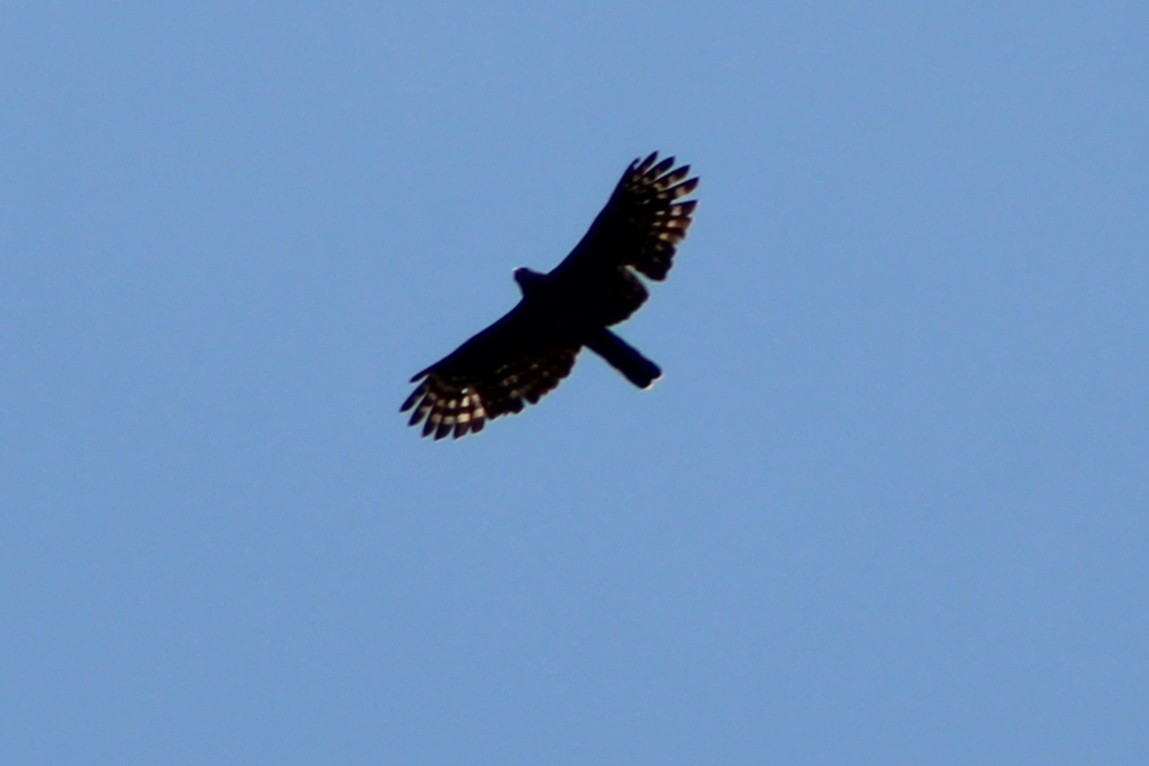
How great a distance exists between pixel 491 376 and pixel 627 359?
6.55 ft

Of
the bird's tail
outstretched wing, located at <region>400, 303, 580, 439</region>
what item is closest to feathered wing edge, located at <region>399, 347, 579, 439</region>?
outstretched wing, located at <region>400, 303, 580, 439</region>

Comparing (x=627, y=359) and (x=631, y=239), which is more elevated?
(x=631, y=239)

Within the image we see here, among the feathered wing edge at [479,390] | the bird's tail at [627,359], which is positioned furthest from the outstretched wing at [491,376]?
the bird's tail at [627,359]

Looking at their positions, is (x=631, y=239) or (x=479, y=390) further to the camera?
(x=479, y=390)

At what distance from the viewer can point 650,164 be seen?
814 inches

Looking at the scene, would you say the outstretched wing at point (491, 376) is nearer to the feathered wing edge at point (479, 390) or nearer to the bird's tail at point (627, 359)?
the feathered wing edge at point (479, 390)

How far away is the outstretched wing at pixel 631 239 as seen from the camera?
66.8 feet

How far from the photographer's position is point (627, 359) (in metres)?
20.5

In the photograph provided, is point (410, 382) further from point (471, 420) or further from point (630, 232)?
point (630, 232)

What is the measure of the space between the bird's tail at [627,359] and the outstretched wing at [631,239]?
0.66 feet

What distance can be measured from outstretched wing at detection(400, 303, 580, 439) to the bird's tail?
0.69 metres

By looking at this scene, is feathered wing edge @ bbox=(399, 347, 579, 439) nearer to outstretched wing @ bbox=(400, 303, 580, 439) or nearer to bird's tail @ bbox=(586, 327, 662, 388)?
outstretched wing @ bbox=(400, 303, 580, 439)

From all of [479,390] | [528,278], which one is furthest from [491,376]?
[528,278]

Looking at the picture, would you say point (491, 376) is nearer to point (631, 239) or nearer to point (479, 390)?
point (479, 390)
